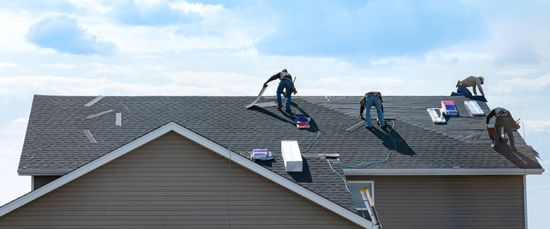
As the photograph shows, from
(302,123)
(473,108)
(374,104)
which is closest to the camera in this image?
(302,123)

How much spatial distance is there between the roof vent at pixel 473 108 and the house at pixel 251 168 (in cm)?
30

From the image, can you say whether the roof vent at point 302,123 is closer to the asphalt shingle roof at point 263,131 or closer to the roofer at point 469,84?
the asphalt shingle roof at point 263,131

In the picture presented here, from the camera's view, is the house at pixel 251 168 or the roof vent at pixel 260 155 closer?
the house at pixel 251 168

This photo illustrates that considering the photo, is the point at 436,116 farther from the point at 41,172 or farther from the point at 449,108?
the point at 41,172

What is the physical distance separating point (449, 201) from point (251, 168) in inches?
266

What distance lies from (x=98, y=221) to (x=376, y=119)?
1055cm

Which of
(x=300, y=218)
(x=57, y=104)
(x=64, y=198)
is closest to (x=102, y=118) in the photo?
(x=57, y=104)

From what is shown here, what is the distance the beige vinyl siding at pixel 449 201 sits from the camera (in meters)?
25.1

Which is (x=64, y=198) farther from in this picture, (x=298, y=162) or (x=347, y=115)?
(x=347, y=115)

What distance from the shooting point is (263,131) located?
88.9 feet

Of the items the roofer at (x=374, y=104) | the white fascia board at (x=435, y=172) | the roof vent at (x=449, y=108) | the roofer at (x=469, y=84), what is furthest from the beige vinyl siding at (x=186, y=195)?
the roofer at (x=469, y=84)

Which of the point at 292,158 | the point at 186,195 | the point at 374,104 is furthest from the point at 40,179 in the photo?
the point at 374,104

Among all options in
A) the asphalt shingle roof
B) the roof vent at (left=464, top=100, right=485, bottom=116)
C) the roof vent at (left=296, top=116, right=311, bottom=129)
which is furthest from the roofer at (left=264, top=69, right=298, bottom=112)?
the roof vent at (left=464, top=100, right=485, bottom=116)

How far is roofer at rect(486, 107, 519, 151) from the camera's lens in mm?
26898
